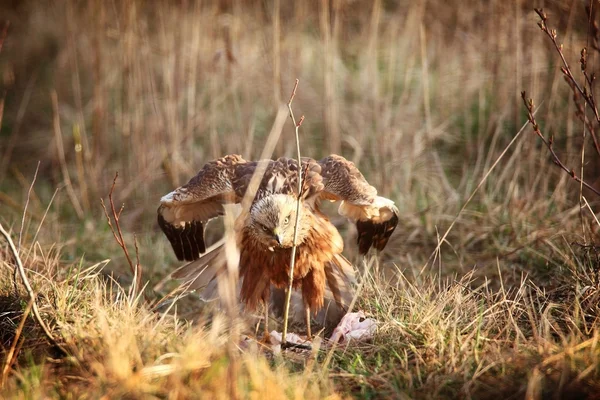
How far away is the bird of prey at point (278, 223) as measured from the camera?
4.05 m

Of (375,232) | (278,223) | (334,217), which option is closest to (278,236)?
(278,223)

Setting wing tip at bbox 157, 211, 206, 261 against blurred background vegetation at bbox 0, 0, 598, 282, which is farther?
blurred background vegetation at bbox 0, 0, 598, 282

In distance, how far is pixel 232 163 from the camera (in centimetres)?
438

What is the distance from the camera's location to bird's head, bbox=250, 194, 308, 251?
12.7 feet

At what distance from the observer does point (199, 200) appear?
13.9 feet

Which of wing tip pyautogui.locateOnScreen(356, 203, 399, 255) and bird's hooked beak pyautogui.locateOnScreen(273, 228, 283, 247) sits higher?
bird's hooked beak pyautogui.locateOnScreen(273, 228, 283, 247)

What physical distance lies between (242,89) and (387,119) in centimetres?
173

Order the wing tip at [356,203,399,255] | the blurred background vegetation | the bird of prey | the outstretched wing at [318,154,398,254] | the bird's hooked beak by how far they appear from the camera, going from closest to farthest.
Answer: the bird's hooked beak, the bird of prey, the outstretched wing at [318,154,398,254], the wing tip at [356,203,399,255], the blurred background vegetation

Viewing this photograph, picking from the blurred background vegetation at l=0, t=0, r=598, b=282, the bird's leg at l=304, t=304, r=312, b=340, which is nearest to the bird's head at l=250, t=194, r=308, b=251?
the bird's leg at l=304, t=304, r=312, b=340

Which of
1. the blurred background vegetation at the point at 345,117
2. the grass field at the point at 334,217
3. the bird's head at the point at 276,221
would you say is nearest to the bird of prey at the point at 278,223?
the bird's head at the point at 276,221

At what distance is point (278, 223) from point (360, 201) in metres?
0.58

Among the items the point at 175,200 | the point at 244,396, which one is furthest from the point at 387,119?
the point at 244,396

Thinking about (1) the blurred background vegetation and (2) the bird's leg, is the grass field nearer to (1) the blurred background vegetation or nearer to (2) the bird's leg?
(1) the blurred background vegetation

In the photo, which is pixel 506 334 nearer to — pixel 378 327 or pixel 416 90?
pixel 378 327
